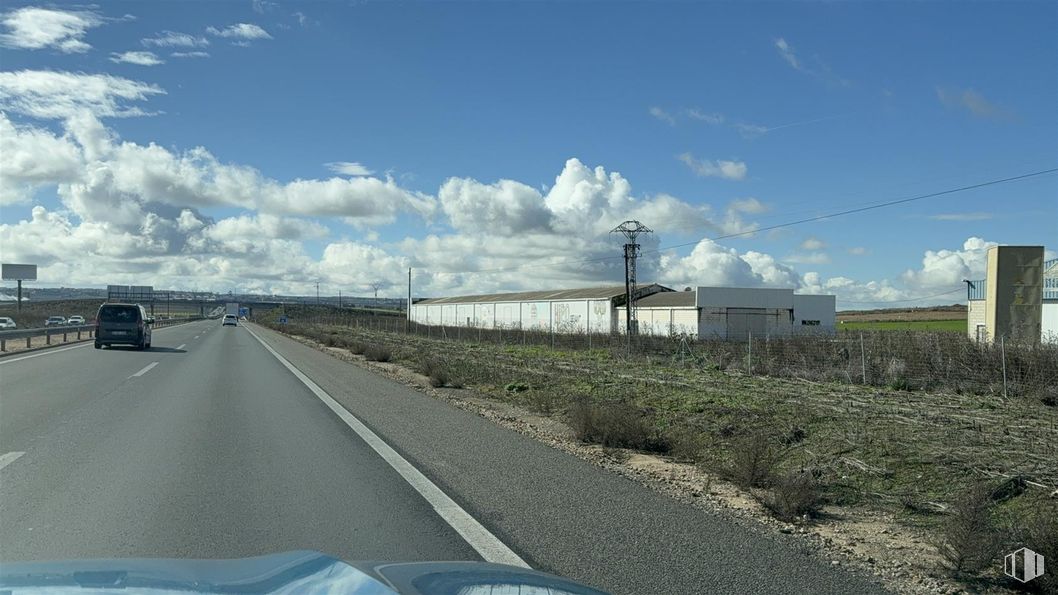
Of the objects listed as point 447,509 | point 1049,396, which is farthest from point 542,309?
point 447,509

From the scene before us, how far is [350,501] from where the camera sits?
712cm

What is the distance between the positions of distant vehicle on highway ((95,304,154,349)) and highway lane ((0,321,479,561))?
1912 centimetres

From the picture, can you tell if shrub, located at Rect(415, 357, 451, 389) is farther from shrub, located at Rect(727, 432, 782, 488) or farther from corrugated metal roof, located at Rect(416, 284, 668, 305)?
corrugated metal roof, located at Rect(416, 284, 668, 305)

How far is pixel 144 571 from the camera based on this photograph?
3.70 m

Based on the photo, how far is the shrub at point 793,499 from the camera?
700cm

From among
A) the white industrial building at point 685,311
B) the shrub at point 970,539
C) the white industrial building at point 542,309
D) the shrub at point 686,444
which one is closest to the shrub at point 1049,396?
the shrub at point 686,444

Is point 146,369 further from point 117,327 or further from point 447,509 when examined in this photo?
point 447,509

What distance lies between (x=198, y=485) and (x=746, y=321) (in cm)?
5628

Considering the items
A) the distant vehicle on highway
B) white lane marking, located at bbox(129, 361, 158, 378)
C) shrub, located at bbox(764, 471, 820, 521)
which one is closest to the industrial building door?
the distant vehicle on highway

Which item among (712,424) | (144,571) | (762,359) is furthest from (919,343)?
(144,571)

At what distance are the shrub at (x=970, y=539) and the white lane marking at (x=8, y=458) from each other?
30.4ft

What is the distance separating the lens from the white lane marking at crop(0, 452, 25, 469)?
8.65m

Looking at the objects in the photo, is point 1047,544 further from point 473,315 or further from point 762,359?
point 473,315

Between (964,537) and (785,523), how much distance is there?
1528 millimetres
